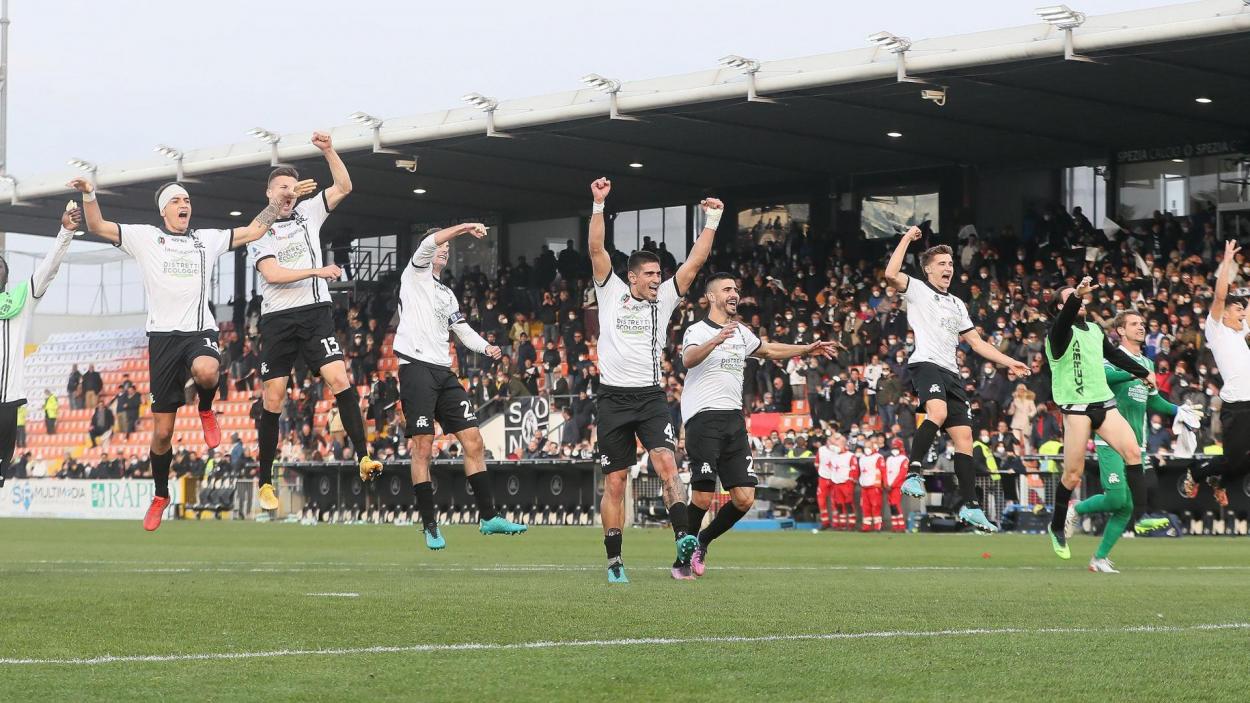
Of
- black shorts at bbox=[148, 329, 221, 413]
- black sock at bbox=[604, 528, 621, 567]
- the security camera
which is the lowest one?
black sock at bbox=[604, 528, 621, 567]

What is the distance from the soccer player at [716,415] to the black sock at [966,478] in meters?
2.43

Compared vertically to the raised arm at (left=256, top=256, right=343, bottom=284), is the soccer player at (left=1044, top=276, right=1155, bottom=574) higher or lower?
lower

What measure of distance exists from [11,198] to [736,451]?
116ft

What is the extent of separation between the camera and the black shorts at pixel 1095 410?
44.3 feet

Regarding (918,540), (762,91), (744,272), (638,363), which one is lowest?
(918,540)

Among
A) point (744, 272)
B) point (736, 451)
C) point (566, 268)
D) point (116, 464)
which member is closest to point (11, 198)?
point (116, 464)

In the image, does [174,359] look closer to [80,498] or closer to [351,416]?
[351,416]

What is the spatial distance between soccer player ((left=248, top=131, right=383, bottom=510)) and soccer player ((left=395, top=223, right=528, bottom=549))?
645 mm

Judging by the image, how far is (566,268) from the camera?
43156 millimetres

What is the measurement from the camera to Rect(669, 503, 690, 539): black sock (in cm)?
1170

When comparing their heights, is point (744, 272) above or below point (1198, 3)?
below

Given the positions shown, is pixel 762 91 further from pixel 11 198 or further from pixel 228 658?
pixel 228 658

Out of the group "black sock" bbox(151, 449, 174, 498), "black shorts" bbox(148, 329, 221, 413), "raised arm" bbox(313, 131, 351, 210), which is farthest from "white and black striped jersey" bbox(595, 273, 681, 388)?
"black sock" bbox(151, 449, 174, 498)

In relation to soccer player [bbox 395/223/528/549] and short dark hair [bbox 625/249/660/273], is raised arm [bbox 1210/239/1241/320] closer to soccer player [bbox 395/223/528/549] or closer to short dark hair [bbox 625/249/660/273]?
short dark hair [bbox 625/249/660/273]
